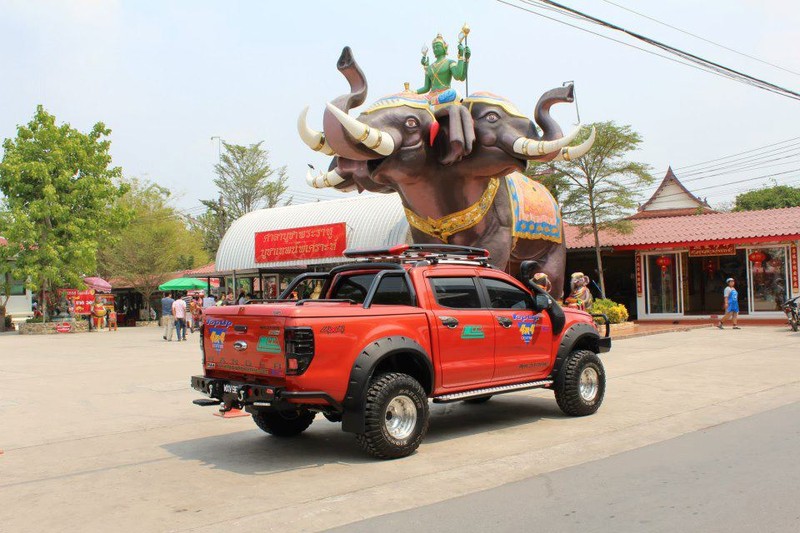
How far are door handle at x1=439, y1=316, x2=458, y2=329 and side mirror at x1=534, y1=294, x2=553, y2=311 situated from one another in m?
1.46

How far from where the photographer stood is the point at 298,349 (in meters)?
6.25

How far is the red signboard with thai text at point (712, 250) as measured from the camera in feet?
79.9

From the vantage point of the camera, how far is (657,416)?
28.4ft

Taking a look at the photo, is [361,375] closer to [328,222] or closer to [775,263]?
[328,222]

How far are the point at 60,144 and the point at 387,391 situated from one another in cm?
3021

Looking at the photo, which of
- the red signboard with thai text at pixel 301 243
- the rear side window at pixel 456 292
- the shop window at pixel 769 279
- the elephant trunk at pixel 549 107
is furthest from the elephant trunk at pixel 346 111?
the shop window at pixel 769 279

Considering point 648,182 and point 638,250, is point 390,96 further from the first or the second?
point 638,250

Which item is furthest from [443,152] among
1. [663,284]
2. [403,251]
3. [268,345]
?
[663,284]

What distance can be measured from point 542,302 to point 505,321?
2.37ft

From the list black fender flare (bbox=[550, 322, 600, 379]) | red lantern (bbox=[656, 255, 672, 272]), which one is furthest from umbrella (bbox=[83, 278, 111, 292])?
black fender flare (bbox=[550, 322, 600, 379])

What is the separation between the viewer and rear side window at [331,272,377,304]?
795cm

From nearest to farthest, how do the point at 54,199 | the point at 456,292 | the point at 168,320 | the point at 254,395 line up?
1. the point at 254,395
2. the point at 456,292
3. the point at 168,320
4. the point at 54,199

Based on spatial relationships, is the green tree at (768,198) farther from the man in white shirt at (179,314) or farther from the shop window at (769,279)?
the man in white shirt at (179,314)

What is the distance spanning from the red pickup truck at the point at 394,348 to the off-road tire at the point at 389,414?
12 millimetres
